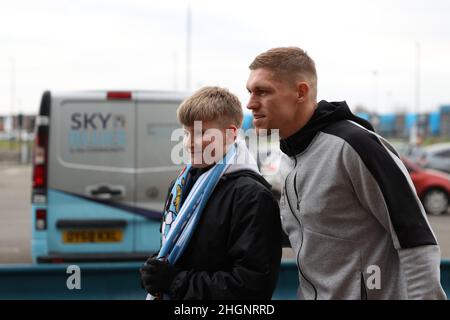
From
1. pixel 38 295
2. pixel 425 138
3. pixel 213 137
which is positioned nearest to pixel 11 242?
pixel 38 295

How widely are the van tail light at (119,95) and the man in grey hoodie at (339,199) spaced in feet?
13.3

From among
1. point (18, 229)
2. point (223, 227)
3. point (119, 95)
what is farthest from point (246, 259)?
point (18, 229)

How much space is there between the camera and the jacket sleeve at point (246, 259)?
201 cm

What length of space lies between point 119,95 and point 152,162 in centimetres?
71

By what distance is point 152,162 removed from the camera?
608 centimetres

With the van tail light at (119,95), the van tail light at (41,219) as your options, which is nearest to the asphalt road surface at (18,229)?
the van tail light at (119,95)

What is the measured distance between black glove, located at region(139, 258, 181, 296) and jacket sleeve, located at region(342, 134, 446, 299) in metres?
0.66

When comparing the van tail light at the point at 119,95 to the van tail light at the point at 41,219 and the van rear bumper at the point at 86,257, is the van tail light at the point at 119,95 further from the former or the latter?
the van rear bumper at the point at 86,257

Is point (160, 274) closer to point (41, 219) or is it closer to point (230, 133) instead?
point (230, 133)

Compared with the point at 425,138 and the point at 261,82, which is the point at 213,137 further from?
the point at 425,138

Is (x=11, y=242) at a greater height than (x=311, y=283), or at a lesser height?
lesser

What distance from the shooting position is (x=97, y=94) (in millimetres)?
6008

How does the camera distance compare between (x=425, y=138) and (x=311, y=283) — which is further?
(x=425, y=138)
